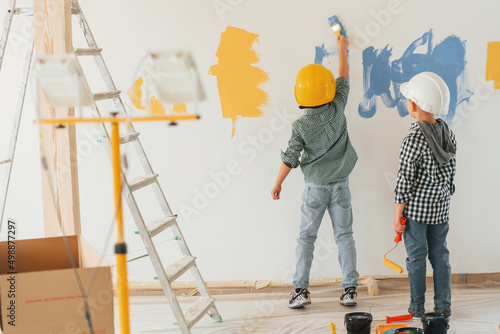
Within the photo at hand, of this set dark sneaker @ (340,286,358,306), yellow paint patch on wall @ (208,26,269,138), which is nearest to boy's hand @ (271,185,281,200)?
yellow paint patch on wall @ (208,26,269,138)

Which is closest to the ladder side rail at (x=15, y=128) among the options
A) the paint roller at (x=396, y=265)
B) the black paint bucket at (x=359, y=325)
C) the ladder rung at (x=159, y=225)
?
the ladder rung at (x=159, y=225)

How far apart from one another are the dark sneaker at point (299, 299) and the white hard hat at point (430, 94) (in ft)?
4.17

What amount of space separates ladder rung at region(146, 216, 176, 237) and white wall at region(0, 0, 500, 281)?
0.54 metres

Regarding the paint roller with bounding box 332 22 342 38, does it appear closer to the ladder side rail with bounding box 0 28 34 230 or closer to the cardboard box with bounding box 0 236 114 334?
the ladder side rail with bounding box 0 28 34 230

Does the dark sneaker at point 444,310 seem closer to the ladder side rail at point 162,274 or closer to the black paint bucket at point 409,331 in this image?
the black paint bucket at point 409,331

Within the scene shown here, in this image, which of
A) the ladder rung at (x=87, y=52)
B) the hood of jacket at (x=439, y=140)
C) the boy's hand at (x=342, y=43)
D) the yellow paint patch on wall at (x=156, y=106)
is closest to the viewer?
the ladder rung at (x=87, y=52)

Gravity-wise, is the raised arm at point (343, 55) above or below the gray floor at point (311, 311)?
above

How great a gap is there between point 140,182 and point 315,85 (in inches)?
44.3

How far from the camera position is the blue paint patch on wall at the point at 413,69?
3.62 m

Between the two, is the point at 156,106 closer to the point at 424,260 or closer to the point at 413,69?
the point at 413,69

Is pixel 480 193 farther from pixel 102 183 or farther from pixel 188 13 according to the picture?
pixel 102 183

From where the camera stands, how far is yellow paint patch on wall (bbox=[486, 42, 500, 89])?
11.9ft

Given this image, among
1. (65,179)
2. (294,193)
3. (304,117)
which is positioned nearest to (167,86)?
(65,179)

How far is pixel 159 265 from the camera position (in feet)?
9.77
